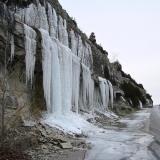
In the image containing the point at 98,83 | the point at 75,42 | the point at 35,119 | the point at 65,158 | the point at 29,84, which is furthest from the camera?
the point at 98,83

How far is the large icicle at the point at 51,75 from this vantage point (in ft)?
71.1

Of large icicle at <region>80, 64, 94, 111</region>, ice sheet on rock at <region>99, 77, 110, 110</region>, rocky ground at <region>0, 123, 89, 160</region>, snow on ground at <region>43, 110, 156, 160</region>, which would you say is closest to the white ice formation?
large icicle at <region>80, 64, 94, 111</region>

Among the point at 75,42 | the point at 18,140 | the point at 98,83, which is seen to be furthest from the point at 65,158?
the point at 98,83

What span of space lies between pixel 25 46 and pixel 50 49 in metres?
2.84

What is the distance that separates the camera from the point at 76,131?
2091 centimetres

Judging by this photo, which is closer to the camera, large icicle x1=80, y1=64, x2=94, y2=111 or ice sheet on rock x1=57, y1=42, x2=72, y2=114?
ice sheet on rock x1=57, y1=42, x2=72, y2=114

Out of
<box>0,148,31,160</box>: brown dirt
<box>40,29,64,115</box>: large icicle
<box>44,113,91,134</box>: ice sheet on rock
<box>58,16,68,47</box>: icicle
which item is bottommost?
<box>0,148,31,160</box>: brown dirt

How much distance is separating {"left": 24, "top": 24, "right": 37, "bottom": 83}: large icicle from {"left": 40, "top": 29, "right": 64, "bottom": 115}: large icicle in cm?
92

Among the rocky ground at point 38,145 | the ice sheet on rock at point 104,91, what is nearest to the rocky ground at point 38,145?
the rocky ground at point 38,145

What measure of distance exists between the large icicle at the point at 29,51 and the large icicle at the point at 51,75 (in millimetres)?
925

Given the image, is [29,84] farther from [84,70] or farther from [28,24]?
[84,70]

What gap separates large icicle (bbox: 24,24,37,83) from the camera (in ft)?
66.2

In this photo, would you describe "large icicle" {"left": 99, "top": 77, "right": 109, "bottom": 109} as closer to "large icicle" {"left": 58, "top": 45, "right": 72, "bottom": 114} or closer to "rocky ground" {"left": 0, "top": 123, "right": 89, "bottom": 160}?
"large icicle" {"left": 58, "top": 45, "right": 72, "bottom": 114}

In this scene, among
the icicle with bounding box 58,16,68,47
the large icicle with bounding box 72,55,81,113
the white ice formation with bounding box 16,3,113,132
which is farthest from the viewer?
the large icicle with bounding box 72,55,81,113
